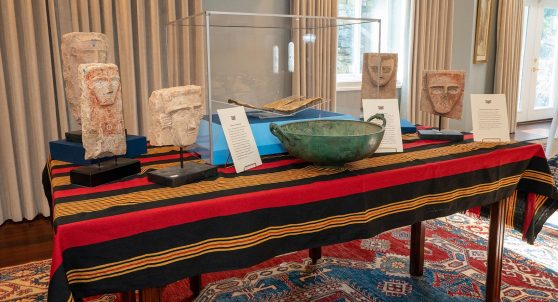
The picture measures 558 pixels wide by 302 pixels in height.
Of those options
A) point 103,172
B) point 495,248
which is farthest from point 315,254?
point 103,172

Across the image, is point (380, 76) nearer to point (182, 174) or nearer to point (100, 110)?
point (182, 174)

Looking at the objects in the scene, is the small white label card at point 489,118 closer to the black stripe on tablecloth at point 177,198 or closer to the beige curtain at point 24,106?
the black stripe on tablecloth at point 177,198

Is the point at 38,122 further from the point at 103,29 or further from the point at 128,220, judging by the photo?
the point at 128,220

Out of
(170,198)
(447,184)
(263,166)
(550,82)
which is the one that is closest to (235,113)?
(263,166)

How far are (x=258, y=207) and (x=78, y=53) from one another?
910mm

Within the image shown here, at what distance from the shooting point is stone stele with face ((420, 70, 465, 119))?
6.02ft

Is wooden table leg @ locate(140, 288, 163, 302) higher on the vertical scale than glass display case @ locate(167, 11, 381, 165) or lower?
lower

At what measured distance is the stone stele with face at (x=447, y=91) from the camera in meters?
1.83

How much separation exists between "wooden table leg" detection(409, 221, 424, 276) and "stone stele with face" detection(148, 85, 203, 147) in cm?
125

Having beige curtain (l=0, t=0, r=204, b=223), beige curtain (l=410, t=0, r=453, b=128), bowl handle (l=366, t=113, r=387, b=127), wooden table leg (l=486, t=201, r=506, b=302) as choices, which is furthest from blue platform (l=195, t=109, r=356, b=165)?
beige curtain (l=410, t=0, r=453, b=128)

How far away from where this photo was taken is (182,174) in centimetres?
125

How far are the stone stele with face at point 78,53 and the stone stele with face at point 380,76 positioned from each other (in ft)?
→ 3.49

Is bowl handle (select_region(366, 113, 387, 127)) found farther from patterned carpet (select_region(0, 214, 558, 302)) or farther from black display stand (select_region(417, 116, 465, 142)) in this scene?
patterned carpet (select_region(0, 214, 558, 302))

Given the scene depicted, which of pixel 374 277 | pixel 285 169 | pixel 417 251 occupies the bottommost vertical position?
pixel 374 277
